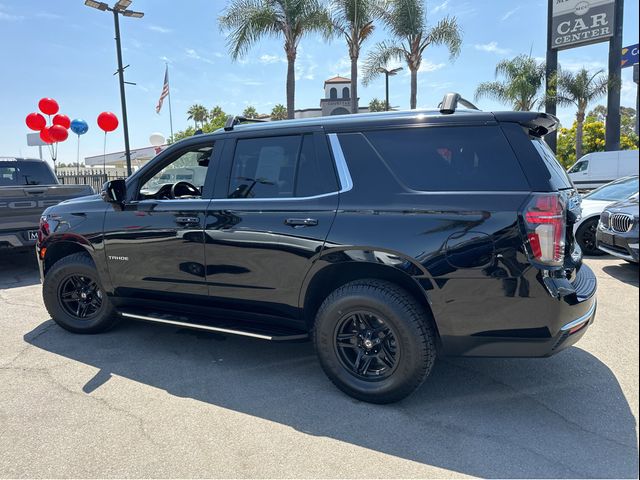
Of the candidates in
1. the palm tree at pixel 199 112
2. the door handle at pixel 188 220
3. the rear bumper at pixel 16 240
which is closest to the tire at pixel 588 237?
the door handle at pixel 188 220

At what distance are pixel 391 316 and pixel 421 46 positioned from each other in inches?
855

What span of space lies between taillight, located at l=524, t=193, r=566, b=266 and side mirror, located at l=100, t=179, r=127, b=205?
3268mm

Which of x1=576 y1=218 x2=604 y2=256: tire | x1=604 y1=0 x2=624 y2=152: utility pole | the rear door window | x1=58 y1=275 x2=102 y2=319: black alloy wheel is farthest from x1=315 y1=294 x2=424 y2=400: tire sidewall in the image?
x1=604 y1=0 x2=624 y2=152: utility pole

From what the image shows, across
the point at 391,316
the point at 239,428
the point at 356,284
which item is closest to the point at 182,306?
the point at 239,428

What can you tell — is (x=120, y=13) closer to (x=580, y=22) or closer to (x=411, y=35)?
(x=411, y=35)

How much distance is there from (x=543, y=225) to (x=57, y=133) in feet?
60.1

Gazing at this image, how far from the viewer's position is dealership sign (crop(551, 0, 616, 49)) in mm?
22844

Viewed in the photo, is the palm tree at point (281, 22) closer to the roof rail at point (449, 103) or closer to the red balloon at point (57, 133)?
the red balloon at point (57, 133)

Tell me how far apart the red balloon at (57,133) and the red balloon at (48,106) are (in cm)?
125

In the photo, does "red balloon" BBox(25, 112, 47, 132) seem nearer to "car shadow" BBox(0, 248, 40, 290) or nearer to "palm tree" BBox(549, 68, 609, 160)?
"car shadow" BBox(0, 248, 40, 290)

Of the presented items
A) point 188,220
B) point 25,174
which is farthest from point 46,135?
point 188,220

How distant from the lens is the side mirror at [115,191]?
12.8 ft

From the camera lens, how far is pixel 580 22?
23297mm

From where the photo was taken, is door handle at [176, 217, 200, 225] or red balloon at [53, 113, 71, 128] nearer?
door handle at [176, 217, 200, 225]
